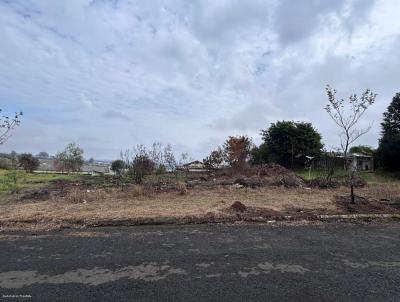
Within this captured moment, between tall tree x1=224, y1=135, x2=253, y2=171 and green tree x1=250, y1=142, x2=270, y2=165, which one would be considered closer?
tall tree x1=224, y1=135, x2=253, y2=171

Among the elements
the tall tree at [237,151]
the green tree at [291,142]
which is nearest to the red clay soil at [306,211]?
the tall tree at [237,151]

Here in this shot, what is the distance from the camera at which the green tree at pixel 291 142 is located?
32031mm

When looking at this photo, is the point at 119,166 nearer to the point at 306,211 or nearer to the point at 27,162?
the point at 306,211

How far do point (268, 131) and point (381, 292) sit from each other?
3127 cm

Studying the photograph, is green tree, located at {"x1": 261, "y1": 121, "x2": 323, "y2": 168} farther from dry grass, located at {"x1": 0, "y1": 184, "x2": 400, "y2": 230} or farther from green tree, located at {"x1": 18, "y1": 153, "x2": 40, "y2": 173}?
green tree, located at {"x1": 18, "y1": 153, "x2": 40, "y2": 173}

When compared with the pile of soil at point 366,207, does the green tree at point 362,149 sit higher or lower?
higher

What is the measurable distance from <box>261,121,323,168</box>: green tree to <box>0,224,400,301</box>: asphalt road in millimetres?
25812

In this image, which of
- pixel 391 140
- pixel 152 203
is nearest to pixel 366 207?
pixel 152 203

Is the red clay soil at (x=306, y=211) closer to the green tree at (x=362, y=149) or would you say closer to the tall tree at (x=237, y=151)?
the tall tree at (x=237, y=151)

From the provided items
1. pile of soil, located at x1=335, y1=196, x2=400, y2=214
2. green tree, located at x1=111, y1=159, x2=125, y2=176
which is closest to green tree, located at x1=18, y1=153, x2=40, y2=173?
green tree, located at x1=111, y1=159, x2=125, y2=176

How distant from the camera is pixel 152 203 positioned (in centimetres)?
1010

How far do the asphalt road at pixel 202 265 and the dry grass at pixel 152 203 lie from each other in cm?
116

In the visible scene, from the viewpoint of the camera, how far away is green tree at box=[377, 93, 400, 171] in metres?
25.6

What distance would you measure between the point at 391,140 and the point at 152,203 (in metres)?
22.8
